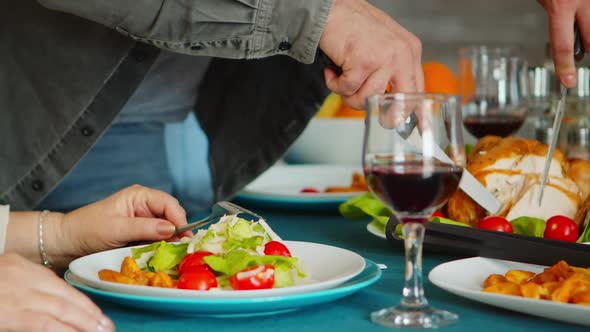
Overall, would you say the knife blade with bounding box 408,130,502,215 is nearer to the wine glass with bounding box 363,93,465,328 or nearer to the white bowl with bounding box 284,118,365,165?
the wine glass with bounding box 363,93,465,328

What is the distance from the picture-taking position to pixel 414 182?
2.96 feet

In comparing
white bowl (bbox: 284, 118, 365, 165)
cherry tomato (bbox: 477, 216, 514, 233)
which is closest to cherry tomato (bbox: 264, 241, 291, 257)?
cherry tomato (bbox: 477, 216, 514, 233)

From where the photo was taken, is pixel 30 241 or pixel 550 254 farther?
pixel 30 241

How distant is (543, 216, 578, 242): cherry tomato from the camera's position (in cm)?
130

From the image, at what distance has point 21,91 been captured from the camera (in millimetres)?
1898

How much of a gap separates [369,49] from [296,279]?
0.45m

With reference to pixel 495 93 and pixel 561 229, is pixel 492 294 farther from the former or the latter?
pixel 495 93

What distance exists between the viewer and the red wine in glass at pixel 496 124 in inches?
84.2

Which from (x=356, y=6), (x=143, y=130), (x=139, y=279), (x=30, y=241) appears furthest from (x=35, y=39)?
(x=139, y=279)

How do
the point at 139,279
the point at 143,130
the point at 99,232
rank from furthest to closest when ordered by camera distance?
the point at 143,130 → the point at 99,232 → the point at 139,279

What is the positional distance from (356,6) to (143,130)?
1.06 meters

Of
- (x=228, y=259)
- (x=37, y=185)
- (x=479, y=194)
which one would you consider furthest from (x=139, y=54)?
(x=228, y=259)

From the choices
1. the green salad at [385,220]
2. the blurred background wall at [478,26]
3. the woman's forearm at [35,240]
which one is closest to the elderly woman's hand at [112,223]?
the woman's forearm at [35,240]

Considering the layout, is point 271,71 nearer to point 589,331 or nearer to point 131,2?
point 131,2
